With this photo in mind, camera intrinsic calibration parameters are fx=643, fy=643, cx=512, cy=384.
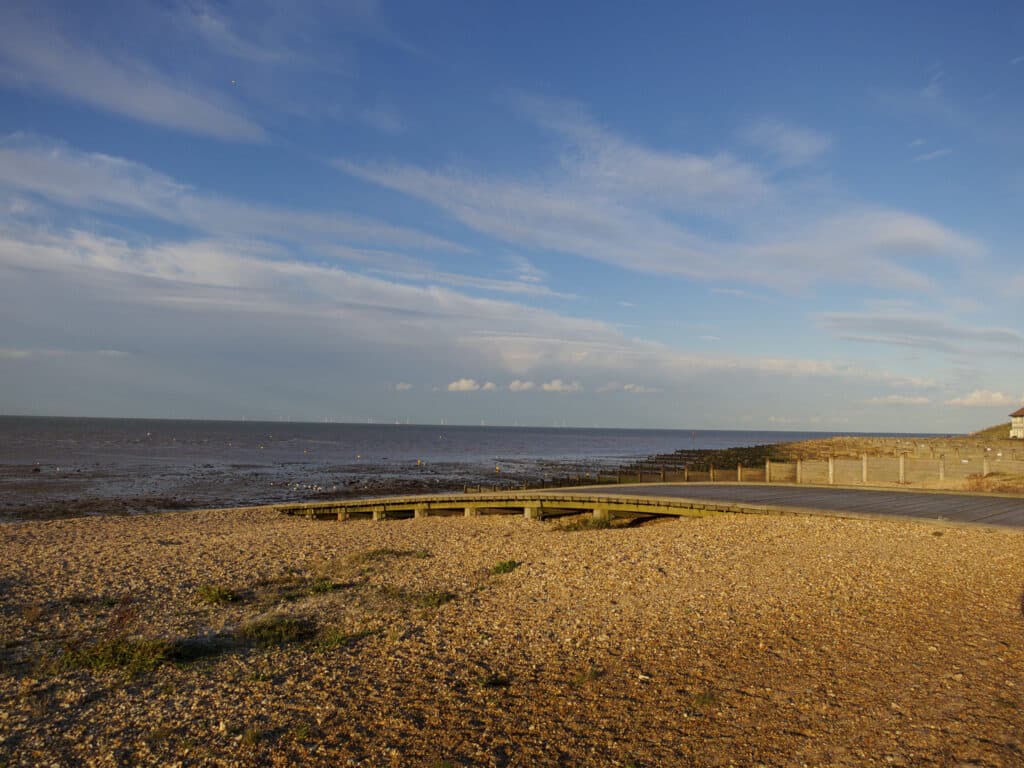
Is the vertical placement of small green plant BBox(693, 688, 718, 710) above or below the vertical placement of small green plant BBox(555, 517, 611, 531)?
above

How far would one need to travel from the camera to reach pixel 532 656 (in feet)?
26.2

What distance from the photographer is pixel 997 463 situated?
2098cm

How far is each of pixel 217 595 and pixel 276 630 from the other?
2730 mm

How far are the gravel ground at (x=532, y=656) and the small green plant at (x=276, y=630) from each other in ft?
0.14

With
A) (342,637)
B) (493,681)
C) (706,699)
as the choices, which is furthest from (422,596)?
(706,699)

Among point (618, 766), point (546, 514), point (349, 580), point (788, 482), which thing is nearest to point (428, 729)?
point (618, 766)

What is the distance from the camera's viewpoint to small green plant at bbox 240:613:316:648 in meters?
8.80

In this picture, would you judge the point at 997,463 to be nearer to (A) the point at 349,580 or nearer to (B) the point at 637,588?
(B) the point at 637,588

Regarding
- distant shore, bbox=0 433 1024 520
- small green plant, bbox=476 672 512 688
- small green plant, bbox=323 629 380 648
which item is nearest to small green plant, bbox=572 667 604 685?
small green plant, bbox=476 672 512 688

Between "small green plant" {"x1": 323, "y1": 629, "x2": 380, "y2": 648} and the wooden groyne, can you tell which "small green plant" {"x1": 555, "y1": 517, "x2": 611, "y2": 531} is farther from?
"small green plant" {"x1": 323, "y1": 629, "x2": 380, "y2": 648}

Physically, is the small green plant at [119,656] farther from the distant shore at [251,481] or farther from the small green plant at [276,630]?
the distant shore at [251,481]

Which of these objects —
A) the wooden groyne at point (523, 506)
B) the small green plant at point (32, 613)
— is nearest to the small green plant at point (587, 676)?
the small green plant at point (32, 613)

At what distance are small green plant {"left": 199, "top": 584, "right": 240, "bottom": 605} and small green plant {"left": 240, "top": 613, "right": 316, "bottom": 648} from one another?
1.52m

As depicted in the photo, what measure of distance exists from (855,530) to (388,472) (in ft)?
145
